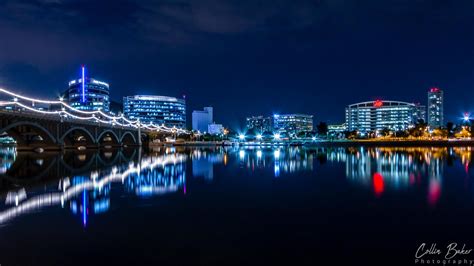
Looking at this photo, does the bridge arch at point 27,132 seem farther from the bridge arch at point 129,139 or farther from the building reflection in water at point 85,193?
the bridge arch at point 129,139

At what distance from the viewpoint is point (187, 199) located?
1755cm

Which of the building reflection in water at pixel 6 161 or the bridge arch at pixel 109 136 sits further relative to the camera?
the bridge arch at pixel 109 136

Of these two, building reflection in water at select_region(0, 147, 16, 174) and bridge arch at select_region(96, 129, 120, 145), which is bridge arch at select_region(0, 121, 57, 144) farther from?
bridge arch at select_region(96, 129, 120, 145)

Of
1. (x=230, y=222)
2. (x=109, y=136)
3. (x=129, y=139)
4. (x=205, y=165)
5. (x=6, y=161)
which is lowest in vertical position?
(x=230, y=222)

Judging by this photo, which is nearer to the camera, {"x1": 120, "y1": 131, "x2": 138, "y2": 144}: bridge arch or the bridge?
the bridge

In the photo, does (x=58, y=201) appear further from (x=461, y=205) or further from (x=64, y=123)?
(x=64, y=123)

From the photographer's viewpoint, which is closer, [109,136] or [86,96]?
[109,136]

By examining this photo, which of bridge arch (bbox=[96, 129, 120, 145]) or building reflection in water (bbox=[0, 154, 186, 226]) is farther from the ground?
bridge arch (bbox=[96, 129, 120, 145])

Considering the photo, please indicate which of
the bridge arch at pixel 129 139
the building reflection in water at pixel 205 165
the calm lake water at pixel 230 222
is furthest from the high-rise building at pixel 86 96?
the calm lake water at pixel 230 222

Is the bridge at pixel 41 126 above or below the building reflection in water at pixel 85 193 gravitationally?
above

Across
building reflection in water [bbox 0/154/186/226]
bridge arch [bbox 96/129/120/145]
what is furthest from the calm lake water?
bridge arch [bbox 96/129/120/145]

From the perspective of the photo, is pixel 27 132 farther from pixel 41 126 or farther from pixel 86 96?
pixel 86 96

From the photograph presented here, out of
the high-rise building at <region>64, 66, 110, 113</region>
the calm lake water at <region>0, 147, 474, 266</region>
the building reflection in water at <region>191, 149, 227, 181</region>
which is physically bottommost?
the calm lake water at <region>0, 147, 474, 266</region>

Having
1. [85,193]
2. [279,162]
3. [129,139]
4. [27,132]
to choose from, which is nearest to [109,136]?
[129,139]
